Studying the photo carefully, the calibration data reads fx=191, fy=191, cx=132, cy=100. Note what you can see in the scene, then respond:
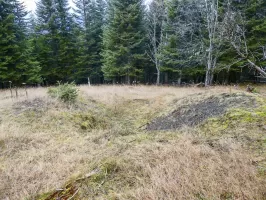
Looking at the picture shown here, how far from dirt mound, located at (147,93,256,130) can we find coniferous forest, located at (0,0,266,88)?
674cm

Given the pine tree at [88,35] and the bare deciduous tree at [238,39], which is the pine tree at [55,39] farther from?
the bare deciduous tree at [238,39]

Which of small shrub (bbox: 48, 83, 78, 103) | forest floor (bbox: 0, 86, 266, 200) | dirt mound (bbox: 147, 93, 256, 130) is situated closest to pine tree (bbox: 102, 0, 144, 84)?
small shrub (bbox: 48, 83, 78, 103)

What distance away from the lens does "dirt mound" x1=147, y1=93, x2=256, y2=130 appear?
5.81m

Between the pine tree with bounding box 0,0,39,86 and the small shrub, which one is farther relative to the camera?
the pine tree with bounding box 0,0,39,86

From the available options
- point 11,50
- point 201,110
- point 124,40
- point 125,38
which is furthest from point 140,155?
point 11,50

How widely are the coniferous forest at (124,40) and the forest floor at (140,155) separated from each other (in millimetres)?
8608

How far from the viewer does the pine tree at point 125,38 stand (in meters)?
18.1

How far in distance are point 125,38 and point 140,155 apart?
1647 centimetres

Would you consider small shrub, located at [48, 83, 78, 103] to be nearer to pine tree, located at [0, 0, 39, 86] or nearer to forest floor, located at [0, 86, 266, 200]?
forest floor, located at [0, 86, 266, 200]

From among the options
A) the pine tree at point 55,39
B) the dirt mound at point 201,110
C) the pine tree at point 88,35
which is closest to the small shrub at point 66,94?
the dirt mound at point 201,110

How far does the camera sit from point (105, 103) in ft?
33.4

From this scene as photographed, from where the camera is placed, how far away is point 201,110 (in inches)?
254

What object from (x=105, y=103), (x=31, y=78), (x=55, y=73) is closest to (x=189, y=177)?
(x=105, y=103)

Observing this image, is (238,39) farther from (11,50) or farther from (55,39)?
(55,39)
